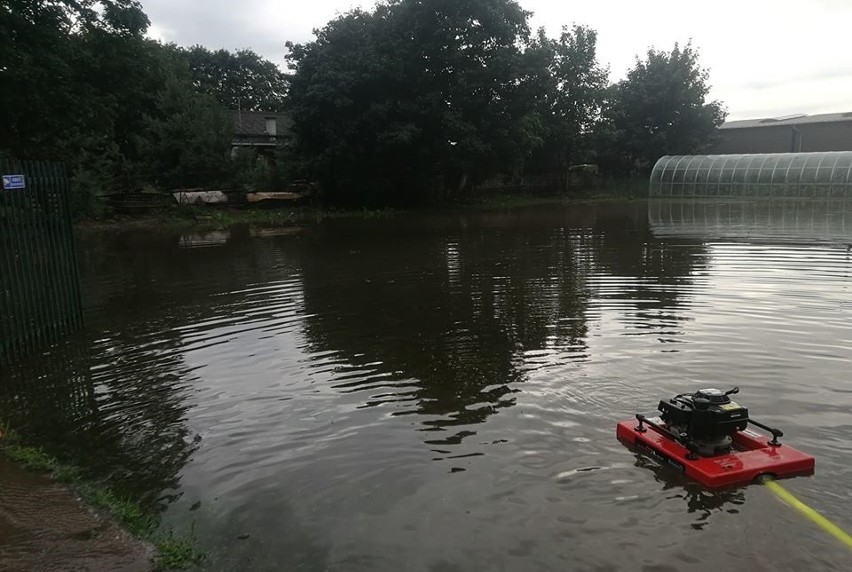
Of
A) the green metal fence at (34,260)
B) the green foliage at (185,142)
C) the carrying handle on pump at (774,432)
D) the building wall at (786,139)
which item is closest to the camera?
the carrying handle on pump at (774,432)

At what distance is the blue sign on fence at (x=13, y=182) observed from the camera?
6953 millimetres

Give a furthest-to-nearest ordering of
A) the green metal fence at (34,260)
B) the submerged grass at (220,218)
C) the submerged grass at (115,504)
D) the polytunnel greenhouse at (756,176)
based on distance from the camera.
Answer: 1. the polytunnel greenhouse at (756,176)
2. the submerged grass at (220,218)
3. the green metal fence at (34,260)
4. the submerged grass at (115,504)

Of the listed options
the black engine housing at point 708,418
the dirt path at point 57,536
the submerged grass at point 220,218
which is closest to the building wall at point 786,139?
the submerged grass at point 220,218

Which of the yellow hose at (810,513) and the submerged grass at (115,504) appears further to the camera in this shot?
the yellow hose at (810,513)

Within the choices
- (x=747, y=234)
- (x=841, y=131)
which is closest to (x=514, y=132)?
(x=747, y=234)

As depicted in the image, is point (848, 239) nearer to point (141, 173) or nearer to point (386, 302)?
point (386, 302)

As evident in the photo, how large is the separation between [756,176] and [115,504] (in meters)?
39.5

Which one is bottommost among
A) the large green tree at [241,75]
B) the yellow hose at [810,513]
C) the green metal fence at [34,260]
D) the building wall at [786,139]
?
the yellow hose at [810,513]

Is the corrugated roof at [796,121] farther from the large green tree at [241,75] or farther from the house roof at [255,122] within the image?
the large green tree at [241,75]

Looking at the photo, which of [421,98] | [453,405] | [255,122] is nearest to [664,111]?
[421,98]

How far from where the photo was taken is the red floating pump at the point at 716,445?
Answer: 4082 millimetres

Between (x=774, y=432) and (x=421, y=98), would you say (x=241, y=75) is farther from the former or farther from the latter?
(x=774, y=432)

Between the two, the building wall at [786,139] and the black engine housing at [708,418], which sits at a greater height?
the building wall at [786,139]

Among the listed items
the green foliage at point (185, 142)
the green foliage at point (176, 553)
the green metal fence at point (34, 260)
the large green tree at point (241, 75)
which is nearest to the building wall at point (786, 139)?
the green foliage at point (185, 142)
